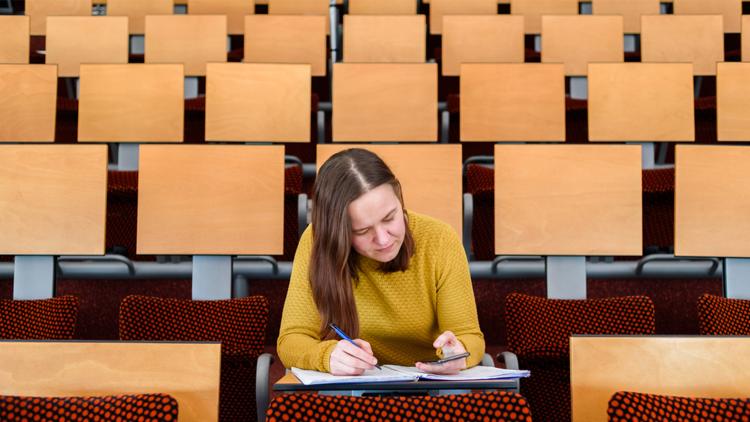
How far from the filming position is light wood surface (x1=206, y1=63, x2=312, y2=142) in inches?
57.2

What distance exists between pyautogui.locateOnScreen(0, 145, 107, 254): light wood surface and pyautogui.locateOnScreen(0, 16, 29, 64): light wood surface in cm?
92

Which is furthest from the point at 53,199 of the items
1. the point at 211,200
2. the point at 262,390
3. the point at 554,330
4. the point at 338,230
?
the point at 554,330

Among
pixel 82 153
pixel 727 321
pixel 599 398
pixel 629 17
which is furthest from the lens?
pixel 629 17

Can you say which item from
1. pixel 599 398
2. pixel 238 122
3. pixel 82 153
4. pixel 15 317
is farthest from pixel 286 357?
pixel 238 122

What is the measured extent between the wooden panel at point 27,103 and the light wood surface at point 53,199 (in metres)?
0.36

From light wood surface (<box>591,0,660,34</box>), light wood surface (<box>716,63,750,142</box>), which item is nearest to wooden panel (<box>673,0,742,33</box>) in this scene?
light wood surface (<box>591,0,660,34</box>)

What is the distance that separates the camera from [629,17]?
222 centimetres

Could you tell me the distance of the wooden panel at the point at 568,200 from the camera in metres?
1.12

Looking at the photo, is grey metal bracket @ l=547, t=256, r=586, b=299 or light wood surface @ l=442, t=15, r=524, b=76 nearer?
grey metal bracket @ l=547, t=256, r=586, b=299

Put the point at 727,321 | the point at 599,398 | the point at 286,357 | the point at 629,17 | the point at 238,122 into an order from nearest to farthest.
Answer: the point at 599,398
the point at 286,357
the point at 727,321
the point at 238,122
the point at 629,17

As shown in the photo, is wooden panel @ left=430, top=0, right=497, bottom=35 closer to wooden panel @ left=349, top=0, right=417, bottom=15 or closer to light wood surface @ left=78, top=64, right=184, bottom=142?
wooden panel @ left=349, top=0, right=417, bottom=15

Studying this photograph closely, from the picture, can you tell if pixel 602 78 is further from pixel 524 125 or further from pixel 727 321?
pixel 727 321

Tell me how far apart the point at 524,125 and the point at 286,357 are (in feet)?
3.03

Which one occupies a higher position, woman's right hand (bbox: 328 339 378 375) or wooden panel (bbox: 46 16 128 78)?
wooden panel (bbox: 46 16 128 78)
